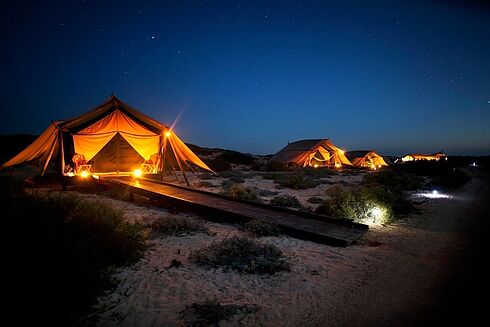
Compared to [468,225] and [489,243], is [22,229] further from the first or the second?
[468,225]

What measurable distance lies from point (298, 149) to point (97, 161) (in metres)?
19.2

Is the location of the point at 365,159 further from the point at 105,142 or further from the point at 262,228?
the point at 262,228

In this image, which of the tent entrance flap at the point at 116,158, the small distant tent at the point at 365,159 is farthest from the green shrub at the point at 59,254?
the small distant tent at the point at 365,159

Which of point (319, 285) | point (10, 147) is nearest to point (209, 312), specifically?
point (319, 285)

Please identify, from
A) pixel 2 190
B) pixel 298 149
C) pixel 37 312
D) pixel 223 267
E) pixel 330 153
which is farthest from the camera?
pixel 330 153

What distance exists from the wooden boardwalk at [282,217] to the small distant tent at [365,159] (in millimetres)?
29455

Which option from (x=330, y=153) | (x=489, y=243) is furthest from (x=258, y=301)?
(x=330, y=153)

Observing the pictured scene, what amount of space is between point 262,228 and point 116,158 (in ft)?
39.1

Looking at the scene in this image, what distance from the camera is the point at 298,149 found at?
29.4 metres

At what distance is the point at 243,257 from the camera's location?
4648 mm

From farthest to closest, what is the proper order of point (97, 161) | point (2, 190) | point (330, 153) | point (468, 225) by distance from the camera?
point (330, 153) < point (97, 161) < point (468, 225) < point (2, 190)

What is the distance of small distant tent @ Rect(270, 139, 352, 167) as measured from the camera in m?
28.0

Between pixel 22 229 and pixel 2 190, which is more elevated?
pixel 2 190

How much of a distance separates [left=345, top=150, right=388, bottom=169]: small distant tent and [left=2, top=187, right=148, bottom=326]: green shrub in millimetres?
33733
